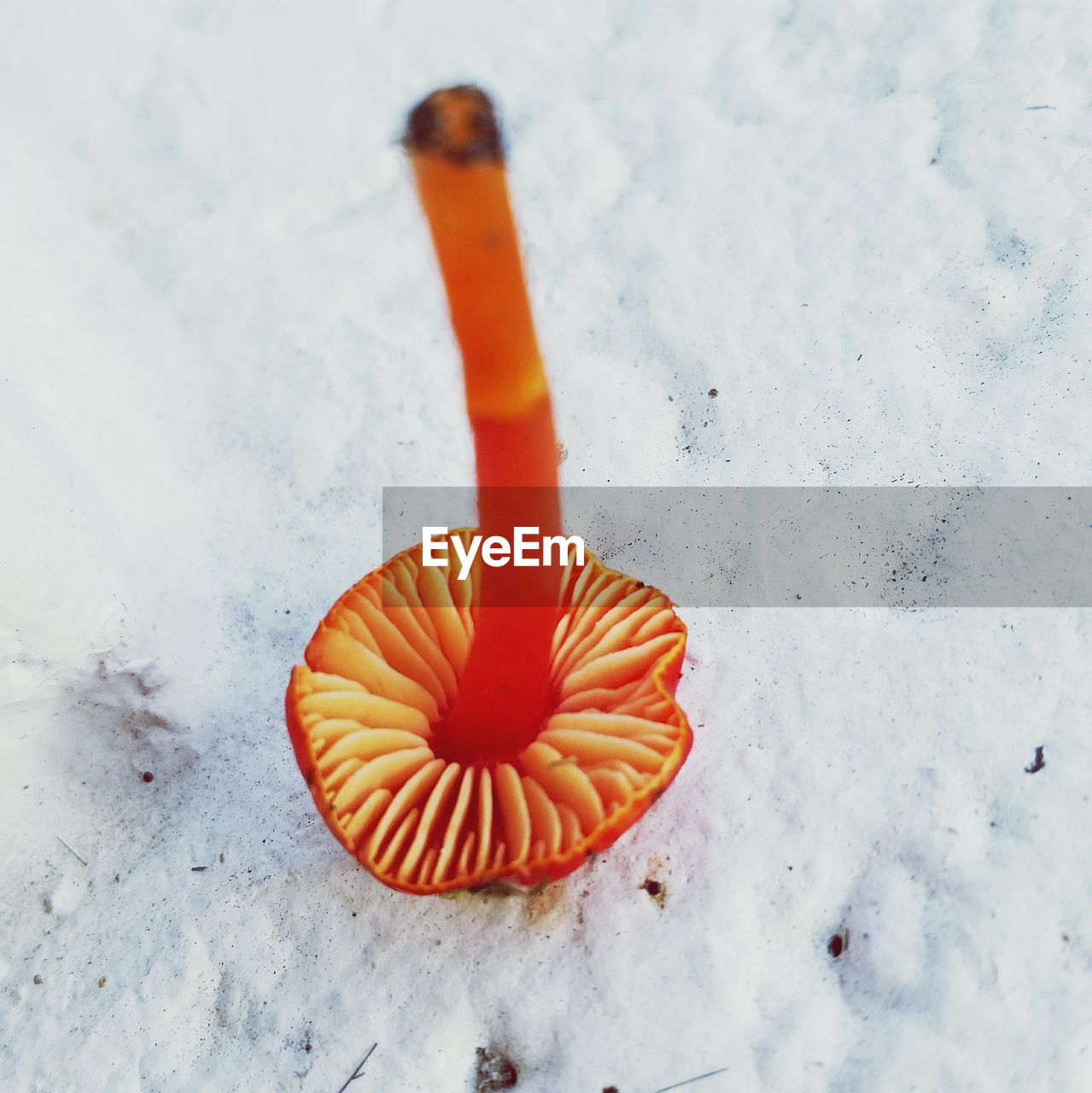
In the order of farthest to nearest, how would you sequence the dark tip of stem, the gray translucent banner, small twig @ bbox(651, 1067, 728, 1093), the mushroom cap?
the gray translucent banner < small twig @ bbox(651, 1067, 728, 1093) < the mushroom cap < the dark tip of stem

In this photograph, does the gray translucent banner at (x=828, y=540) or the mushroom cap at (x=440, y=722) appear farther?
the gray translucent banner at (x=828, y=540)

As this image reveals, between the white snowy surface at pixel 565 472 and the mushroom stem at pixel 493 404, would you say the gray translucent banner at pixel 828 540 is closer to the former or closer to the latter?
the white snowy surface at pixel 565 472

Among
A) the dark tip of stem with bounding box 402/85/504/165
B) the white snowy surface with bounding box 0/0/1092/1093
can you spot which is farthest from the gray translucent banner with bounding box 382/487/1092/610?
the dark tip of stem with bounding box 402/85/504/165

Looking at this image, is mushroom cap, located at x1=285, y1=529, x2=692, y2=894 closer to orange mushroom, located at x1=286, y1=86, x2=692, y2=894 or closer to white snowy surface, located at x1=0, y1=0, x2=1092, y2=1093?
orange mushroom, located at x1=286, y1=86, x2=692, y2=894

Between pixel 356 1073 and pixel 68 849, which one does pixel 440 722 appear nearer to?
pixel 356 1073

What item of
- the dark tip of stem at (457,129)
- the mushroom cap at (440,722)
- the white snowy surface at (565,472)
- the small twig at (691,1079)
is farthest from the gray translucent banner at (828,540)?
the dark tip of stem at (457,129)

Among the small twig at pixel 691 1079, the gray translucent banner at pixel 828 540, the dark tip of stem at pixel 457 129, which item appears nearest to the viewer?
the dark tip of stem at pixel 457 129
